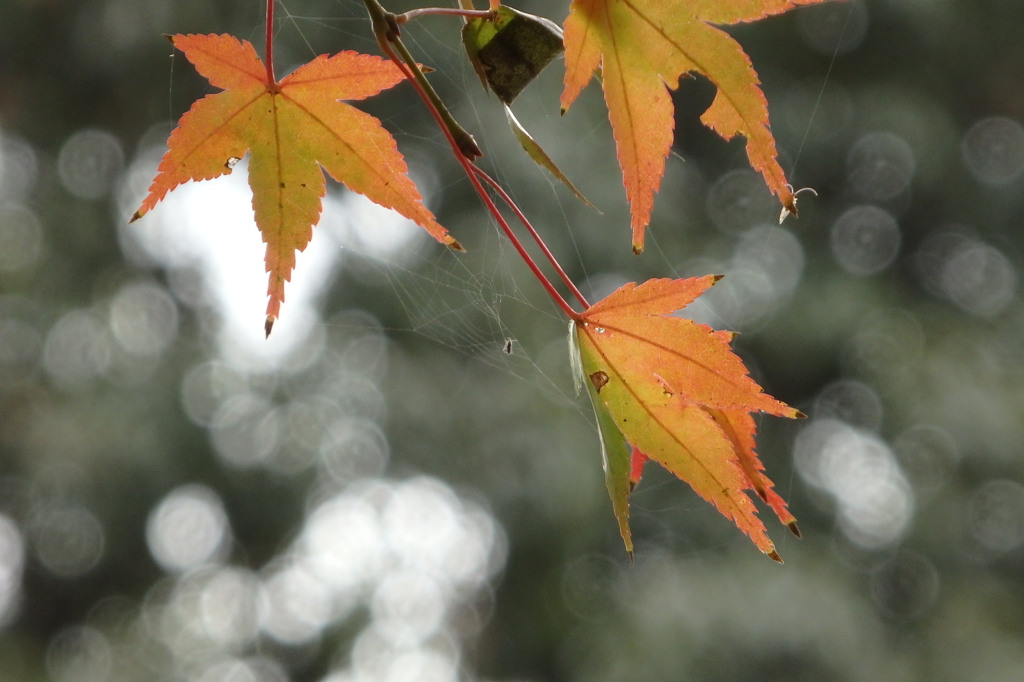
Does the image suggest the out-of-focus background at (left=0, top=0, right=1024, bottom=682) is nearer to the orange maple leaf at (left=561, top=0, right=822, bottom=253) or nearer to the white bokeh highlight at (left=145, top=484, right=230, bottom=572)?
the white bokeh highlight at (left=145, top=484, right=230, bottom=572)

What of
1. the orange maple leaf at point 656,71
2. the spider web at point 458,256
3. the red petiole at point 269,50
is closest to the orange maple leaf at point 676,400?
the orange maple leaf at point 656,71

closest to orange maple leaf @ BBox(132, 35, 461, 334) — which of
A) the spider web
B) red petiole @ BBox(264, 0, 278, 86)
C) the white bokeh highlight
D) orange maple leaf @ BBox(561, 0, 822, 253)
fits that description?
red petiole @ BBox(264, 0, 278, 86)

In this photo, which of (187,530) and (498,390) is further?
(187,530)

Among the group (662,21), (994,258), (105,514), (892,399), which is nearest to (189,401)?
(105,514)

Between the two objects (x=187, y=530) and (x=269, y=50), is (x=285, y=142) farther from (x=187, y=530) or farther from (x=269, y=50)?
(x=187, y=530)

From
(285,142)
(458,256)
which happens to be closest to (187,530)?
(458,256)

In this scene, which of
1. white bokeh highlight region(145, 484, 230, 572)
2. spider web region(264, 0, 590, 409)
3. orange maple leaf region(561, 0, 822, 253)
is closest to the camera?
orange maple leaf region(561, 0, 822, 253)

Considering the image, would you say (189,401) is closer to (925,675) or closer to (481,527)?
(481,527)

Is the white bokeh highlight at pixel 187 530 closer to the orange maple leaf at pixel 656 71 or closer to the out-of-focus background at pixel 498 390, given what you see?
the out-of-focus background at pixel 498 390
